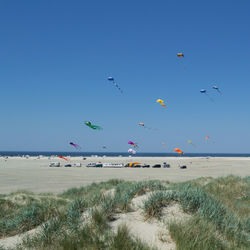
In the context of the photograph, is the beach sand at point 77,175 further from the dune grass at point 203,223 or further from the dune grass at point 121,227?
the dune grass at point 203,223

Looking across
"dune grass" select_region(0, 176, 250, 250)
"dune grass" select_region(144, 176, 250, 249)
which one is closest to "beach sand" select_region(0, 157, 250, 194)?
"dune grass" select_region(0, 176, 250, 250)

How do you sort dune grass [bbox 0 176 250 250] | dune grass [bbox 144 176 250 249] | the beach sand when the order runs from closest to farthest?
1. dune grass [bbox 0 176 250 250]
2. dune grass [bbox 144 176 250 249]
3. the beach sand

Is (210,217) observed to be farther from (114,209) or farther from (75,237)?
(75,237)

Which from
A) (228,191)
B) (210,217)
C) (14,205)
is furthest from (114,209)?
(228,191)

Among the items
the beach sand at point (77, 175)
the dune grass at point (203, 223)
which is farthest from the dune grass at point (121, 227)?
the beach sand at point (77, 175)

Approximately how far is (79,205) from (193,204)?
3.04 metres

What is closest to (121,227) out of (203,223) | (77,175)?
(203,223)

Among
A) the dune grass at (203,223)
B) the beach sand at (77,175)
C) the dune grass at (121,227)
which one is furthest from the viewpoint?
the beach sand at (77,175)

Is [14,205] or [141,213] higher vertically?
[141,213]

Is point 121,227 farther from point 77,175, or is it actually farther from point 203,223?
point 77,175

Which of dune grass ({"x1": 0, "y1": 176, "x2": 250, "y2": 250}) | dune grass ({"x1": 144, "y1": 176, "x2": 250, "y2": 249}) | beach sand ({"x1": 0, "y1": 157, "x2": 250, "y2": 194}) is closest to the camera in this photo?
dune grass ({"x1": 0, "y1": 176, "x2": 250, "y2": 250})

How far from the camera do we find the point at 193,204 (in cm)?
657

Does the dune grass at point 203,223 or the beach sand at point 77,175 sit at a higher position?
the dune grass at point 203,223

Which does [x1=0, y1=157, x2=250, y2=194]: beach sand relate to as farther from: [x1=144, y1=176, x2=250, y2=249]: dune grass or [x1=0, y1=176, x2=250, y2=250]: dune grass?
[x1=144, y1=176, x2=250, y2=249]: dune grass
